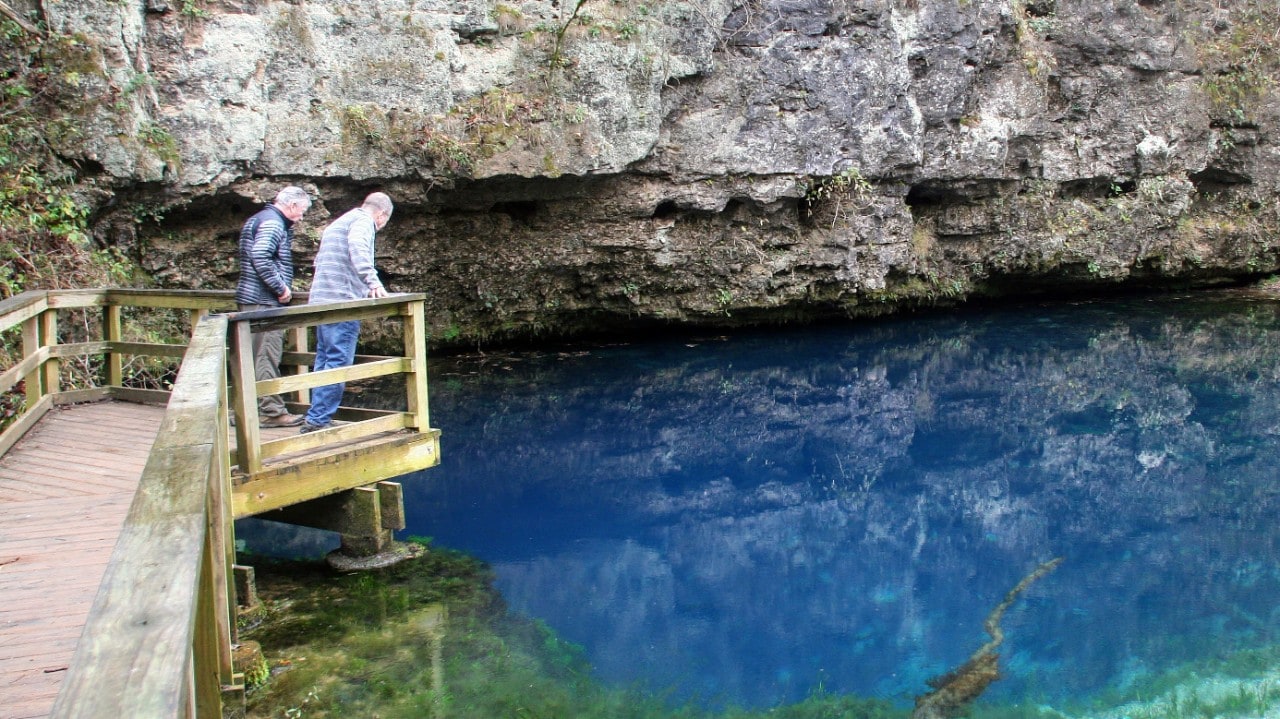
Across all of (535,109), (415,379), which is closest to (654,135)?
(535,109)

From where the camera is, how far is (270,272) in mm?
6684

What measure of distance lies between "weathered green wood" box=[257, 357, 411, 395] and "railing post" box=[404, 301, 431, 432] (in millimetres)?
78

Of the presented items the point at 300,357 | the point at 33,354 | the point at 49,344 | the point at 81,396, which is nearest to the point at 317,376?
the point at 300,357

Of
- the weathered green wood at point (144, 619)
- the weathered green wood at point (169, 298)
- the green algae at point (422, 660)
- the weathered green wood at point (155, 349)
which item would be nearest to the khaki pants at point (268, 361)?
the weathered green wood at point (169, 298)

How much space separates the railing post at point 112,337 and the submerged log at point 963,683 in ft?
19.9

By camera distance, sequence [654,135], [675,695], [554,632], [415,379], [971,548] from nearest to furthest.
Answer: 1. [675,695]
2. [554,632]
3. [415,379]
4. [971,548]
5. [654,135]

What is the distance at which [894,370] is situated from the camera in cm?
1402

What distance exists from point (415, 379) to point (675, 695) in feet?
9.24

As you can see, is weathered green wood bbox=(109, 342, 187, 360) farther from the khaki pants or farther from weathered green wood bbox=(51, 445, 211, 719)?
weathered green wood bbox=(51, 445, 211, 719)

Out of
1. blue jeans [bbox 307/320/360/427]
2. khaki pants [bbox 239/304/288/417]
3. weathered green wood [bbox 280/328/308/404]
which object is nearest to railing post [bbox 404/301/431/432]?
blue jeans [bbox 307/320/360/427]

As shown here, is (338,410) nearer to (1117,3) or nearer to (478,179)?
(478,179)

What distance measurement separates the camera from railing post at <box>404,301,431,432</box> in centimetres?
648

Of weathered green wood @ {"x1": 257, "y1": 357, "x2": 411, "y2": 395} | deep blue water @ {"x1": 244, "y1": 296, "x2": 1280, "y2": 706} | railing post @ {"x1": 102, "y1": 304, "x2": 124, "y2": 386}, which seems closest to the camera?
weathered green wood @ {"x1": 257, "y1": 357, "x2": 411, "y2": 395}

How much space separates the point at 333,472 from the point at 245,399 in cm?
93
